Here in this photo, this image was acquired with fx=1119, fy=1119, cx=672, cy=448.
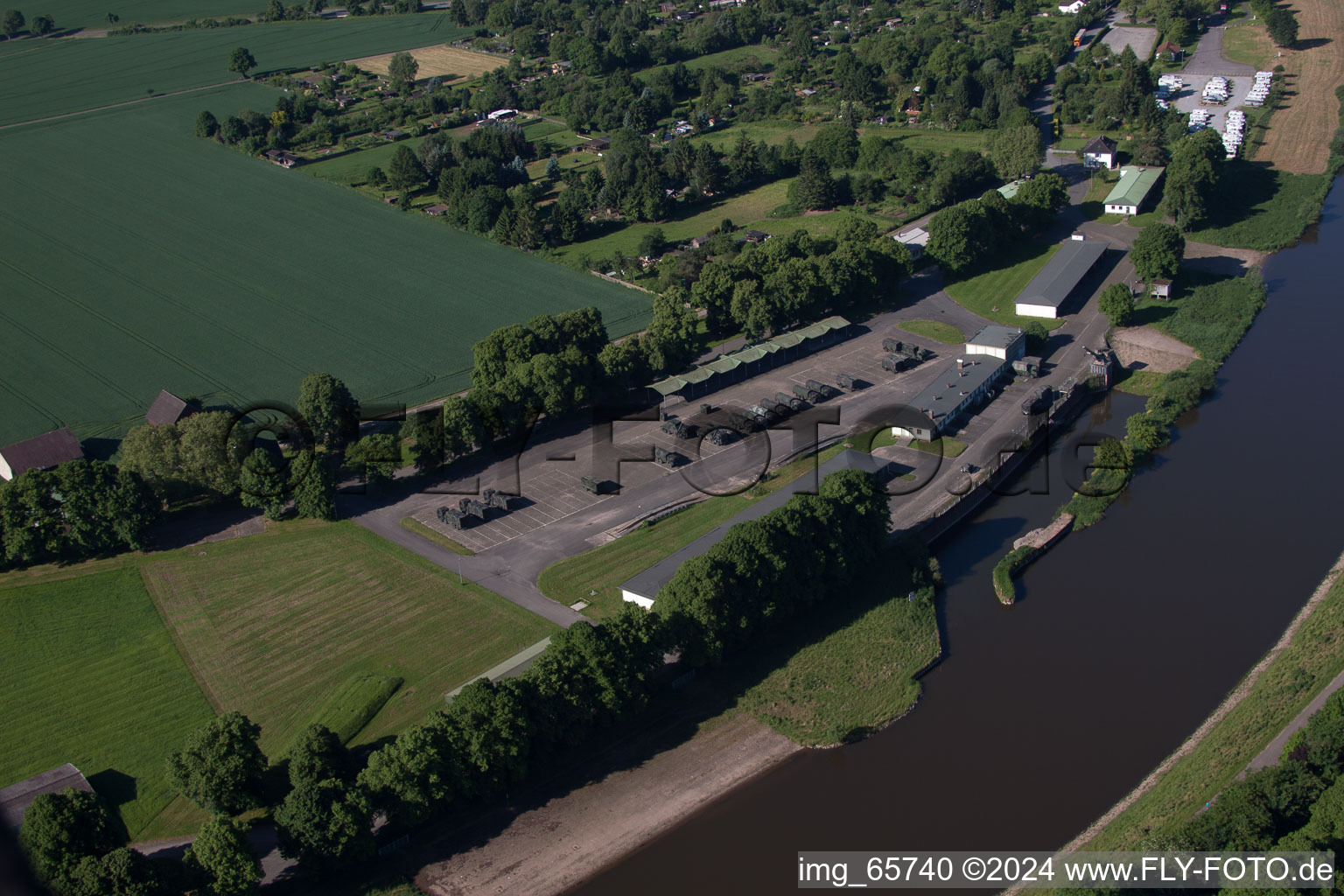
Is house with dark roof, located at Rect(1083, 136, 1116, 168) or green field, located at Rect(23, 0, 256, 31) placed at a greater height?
green field, located at Rect(23, 0, 256, 31)

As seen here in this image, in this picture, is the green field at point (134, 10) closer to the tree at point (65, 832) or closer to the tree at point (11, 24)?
the tree at point (11, 24)

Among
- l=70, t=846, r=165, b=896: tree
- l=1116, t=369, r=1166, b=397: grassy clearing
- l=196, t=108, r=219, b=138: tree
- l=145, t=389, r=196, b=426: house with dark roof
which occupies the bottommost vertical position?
l=70, t=846, r=165, b=896: tree

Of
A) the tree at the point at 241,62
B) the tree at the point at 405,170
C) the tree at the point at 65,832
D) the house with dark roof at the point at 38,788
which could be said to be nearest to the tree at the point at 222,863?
the tree at the point at 65,832

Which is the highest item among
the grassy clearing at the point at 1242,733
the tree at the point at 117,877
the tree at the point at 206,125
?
the tree at the point at 206,125

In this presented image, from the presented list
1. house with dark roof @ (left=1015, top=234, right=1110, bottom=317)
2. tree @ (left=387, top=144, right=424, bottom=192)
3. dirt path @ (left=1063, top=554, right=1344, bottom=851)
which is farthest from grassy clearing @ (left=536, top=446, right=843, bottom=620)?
tree @ (left=387, top=144, right=424, bottom=192)

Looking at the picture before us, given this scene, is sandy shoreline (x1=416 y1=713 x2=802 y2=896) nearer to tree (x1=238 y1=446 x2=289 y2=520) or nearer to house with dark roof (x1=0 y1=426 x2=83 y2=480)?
tree (x1=238 y1=446 x2=289 y2=520)

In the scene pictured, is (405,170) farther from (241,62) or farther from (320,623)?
(320,623)

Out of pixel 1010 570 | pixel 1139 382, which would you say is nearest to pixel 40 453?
pixel 1010 570

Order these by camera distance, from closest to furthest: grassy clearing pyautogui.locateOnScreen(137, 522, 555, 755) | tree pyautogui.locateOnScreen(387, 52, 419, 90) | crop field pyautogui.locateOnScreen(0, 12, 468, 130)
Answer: grassy clearing pyautogui.locateOnScreen(137, 522, 555, 755), crop field pyautogui.locateOnScreen(0, 12, 468, 130), tree pyautogui.locateOnScreen(387, 52, 419, 90)
